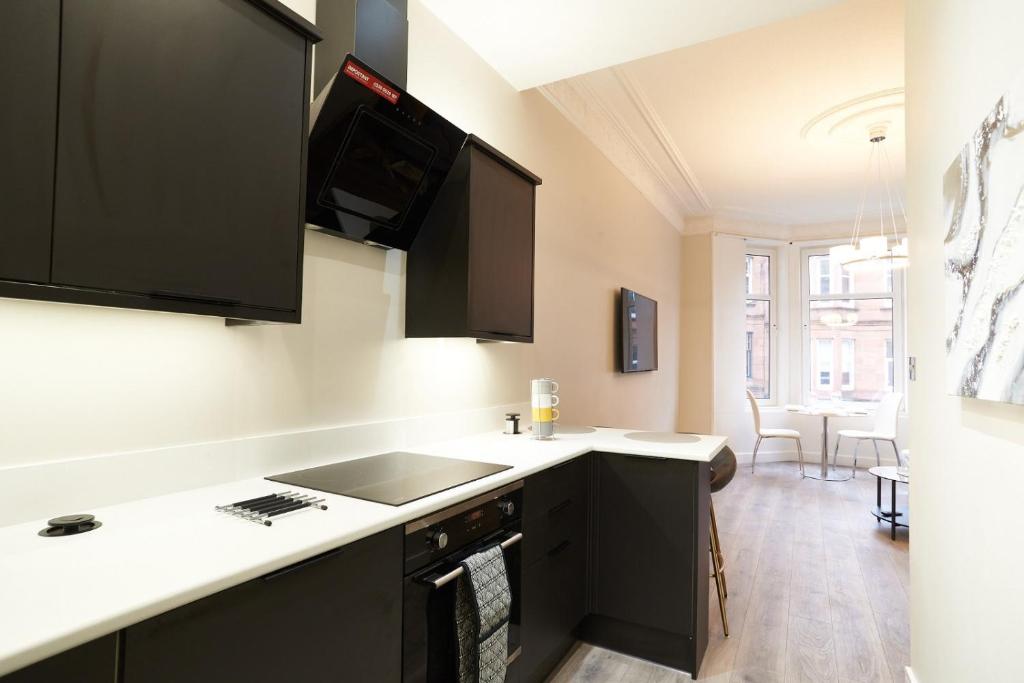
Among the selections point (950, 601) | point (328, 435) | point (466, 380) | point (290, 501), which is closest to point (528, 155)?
point (466, 380)

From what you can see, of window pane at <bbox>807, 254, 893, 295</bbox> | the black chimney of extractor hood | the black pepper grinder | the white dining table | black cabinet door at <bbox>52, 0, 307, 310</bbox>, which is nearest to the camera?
black cabinet door at <bbox>52, 0, 307, 310</bbox>

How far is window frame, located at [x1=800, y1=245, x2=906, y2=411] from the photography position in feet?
22.0

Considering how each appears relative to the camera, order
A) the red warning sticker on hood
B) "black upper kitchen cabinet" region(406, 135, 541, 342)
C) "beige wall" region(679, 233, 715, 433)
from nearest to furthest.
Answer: the red warning sticker on hood → "black upper kitchen cabinet" region(406, 135, 541, 342) → "beige wall" region(679, 233, 715, 433)

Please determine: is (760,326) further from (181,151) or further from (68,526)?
(68,526)

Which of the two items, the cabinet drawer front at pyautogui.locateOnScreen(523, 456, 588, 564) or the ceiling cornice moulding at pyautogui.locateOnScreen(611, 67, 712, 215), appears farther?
the ceiling cornice moulding at pyautogui.locateOnScreen(611, 67, 712, 215)

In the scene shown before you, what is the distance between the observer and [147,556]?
38.5 inches

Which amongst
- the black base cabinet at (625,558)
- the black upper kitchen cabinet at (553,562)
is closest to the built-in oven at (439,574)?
the black upper kitchen cabinet at (553,562)

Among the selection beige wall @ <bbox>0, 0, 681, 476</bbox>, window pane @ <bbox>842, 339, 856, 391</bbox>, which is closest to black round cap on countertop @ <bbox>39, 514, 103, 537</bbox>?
beige wall @ <bbox>0, 0, 681, 476</bbox>

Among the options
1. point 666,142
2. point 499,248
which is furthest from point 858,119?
point 499,248

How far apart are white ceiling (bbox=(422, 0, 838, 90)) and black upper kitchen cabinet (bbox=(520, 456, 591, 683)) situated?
1875 mm

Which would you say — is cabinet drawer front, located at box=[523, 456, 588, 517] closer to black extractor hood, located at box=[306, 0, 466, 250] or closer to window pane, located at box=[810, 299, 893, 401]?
black extractor hood, located at box=[306, 0, 466, 250]

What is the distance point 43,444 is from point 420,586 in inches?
35.8

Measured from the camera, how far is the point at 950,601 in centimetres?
156

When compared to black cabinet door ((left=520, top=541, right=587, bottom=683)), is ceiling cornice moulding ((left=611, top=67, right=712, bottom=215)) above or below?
above
